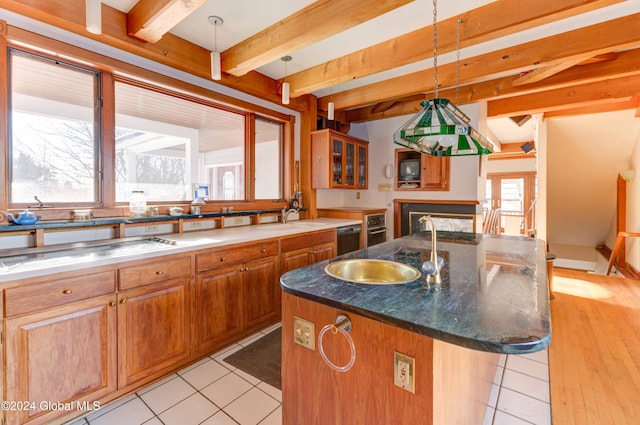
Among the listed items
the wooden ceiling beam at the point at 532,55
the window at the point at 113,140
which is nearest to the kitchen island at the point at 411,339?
the window at the point at 113,140

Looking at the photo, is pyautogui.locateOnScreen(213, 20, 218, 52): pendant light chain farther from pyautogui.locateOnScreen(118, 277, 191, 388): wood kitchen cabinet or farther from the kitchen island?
the kitchen island

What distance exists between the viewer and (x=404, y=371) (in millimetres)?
949

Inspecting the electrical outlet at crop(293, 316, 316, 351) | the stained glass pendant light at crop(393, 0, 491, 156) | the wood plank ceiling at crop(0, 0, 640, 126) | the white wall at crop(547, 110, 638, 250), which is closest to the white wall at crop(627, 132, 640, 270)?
the white wall at crop(547, 110, 638, 250)

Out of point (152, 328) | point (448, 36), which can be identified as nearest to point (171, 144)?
point (152, 328)

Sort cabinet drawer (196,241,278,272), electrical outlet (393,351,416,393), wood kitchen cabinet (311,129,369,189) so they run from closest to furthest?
electrical outlet (393,351,416,393)
cabinet drawer (196,241,278,272)
wood kitchen cabinet (311,129,369,189)

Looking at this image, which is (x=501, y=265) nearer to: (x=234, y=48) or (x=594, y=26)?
(x=594, y=26)

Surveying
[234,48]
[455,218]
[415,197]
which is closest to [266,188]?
[234,48]

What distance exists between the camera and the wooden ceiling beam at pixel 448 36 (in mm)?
1916

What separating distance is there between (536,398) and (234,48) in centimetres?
355

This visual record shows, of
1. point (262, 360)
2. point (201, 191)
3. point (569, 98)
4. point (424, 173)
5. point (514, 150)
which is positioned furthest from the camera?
point (514, 150)

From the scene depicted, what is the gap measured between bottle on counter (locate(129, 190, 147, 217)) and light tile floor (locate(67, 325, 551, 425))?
1.27 metres

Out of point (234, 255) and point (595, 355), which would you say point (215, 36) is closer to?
point (234, 255)

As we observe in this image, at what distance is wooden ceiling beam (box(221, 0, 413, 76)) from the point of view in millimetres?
1880

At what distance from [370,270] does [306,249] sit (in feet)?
4.82
